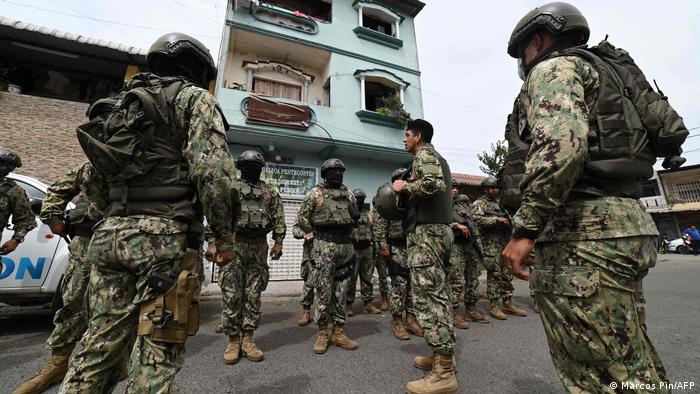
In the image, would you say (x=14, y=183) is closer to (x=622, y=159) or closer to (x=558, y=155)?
(x=558, y=155)

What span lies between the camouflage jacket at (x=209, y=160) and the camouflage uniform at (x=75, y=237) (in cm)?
83

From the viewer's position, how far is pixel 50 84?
859 centimetres

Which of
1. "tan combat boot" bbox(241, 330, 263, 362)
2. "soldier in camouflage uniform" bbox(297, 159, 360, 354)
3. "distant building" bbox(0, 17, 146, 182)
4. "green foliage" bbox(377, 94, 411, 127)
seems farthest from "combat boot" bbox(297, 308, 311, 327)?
"distant building" bbox(0, 17, 146, 182)

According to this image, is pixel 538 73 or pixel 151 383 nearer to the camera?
pixel 151 383

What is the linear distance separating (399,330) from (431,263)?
1.50 m

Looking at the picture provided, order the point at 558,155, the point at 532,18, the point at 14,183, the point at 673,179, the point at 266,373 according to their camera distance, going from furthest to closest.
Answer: the point at 673,179, the point at 14,183, the point at 266,373, the point at 532,18, the point at 558,155

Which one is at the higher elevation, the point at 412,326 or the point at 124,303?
the point at 124,303

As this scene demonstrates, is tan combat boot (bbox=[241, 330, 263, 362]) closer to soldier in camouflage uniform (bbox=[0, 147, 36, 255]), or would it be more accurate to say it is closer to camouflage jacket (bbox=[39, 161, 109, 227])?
camouflage jacket (bbox=[39, 161, 109, 227])

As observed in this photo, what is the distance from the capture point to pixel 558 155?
46.9 inches

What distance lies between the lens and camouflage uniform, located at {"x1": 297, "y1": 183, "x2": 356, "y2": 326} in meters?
3.27

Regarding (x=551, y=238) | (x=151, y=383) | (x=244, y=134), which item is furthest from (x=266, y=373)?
(x=244, y=134)

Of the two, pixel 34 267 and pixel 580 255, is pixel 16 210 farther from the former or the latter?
pixel 580 255

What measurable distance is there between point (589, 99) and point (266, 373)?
2968 millimetres

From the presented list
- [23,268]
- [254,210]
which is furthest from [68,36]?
[254,210]
